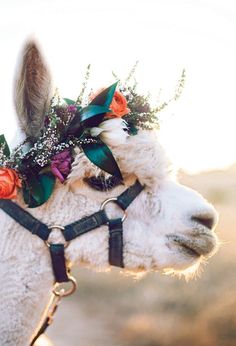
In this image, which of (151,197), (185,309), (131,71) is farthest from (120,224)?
(185,309)

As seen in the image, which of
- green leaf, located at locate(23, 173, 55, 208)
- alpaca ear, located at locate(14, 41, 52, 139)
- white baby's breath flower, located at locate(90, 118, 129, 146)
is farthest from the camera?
white baby's breath flower, located at locate(90, 118, 129, 146)

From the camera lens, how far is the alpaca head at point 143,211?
137 inches

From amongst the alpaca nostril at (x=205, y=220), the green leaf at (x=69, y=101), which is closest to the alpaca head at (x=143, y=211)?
the alpaca nostril at (x=205, y=220)

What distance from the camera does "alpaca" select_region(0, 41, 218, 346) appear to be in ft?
10.8

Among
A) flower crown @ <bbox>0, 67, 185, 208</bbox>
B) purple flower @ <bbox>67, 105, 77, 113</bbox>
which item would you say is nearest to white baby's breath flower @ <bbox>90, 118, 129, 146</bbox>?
flower crown @ <bbox>0, 67, 185, 208</bbox>

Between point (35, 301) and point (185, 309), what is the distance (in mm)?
7418

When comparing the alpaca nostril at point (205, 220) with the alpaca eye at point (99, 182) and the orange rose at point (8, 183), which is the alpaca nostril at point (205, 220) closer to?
the alpaca eye at point (99, 182)

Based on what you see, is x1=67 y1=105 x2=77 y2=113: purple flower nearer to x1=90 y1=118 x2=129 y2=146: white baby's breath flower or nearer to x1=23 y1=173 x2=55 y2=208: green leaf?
x1=90 y1=118 x2=129 y2=146: white baby's breath flower

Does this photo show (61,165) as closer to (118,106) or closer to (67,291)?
(118,106)

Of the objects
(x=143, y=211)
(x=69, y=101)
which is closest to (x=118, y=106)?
(x=69, y=101)

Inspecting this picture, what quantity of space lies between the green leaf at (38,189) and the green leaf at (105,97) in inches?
17.6

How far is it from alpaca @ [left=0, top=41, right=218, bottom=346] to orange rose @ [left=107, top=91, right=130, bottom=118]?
0.44 ft

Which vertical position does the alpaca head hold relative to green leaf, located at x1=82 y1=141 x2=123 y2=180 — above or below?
below

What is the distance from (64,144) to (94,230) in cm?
46
